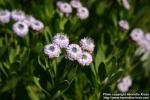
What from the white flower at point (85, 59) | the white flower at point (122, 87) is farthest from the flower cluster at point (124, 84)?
the white flower at point (85, 59)

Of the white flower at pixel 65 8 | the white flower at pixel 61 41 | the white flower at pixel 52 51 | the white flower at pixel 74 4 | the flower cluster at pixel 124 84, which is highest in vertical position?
the white flower at pixel 74 4

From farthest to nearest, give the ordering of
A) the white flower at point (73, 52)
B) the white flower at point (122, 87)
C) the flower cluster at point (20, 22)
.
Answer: the white flower at point (122, 87) < the flower cluster at point (20, 22) < the white flower at point (73, 52)

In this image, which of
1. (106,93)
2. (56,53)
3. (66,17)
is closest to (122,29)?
(66,17)

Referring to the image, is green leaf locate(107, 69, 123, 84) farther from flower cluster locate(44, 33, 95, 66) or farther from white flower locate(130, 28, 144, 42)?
white flower locate(130, 28, 144, 42)

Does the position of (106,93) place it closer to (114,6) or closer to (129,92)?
(129,92)

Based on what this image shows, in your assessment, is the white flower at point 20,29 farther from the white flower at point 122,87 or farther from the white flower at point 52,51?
the white flower at point 122,87

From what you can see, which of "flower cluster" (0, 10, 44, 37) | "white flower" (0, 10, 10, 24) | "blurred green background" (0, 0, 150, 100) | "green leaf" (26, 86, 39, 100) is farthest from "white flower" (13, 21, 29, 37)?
"green leaf" (26, 86, 39, 100)

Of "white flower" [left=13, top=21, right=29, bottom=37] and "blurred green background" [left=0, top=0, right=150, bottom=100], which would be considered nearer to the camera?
"blurred green background" [left=0, top=0, right=150, bottom=100]
